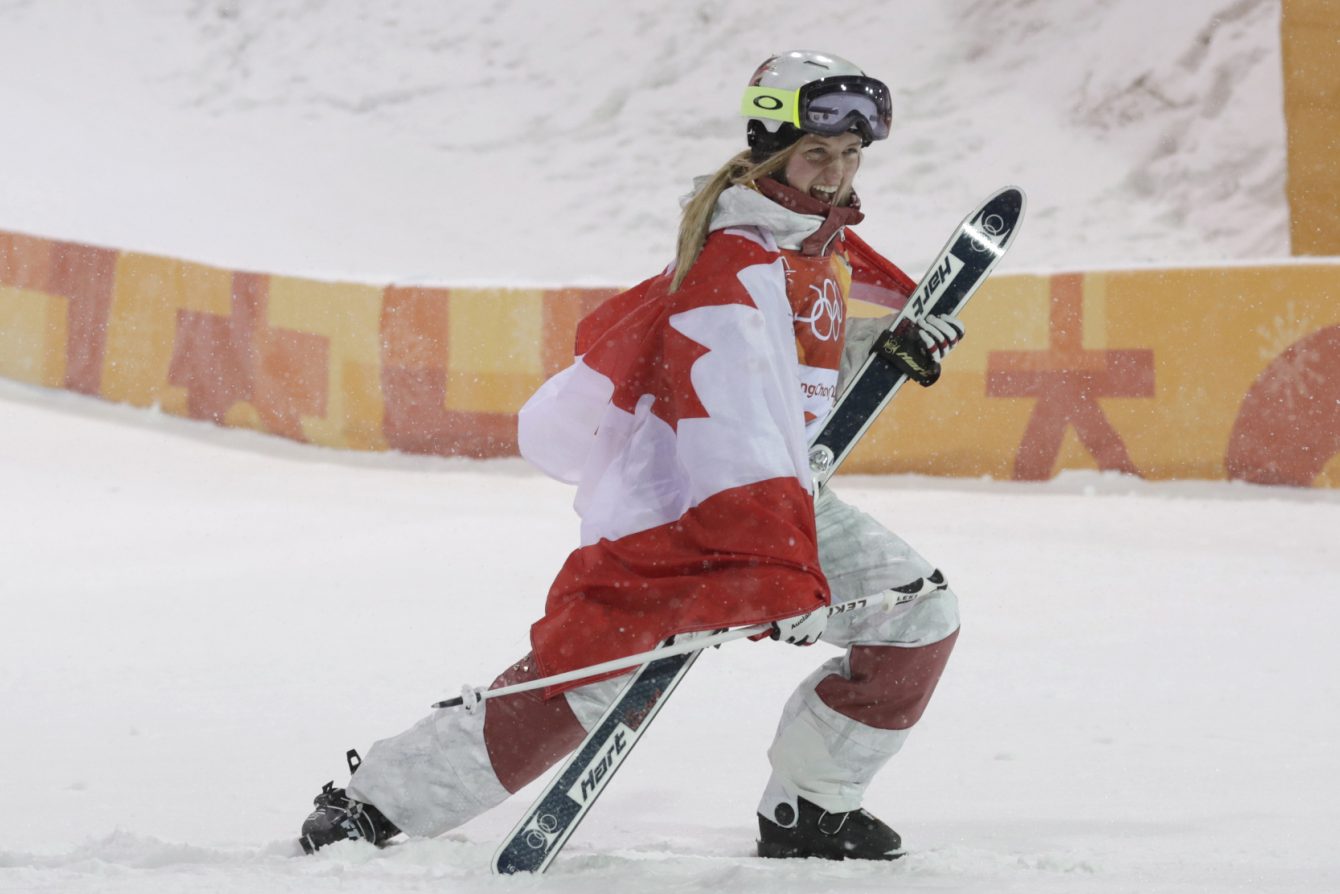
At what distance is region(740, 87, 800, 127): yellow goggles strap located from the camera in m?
2.88

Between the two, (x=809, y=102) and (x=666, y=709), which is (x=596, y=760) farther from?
(x=666, y=709)

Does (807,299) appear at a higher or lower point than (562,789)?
higher

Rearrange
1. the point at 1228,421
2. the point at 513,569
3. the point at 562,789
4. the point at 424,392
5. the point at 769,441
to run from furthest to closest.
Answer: the point at 424,392 < the point at 1228,421 < the point at 513,569 < the point at 562,789 < the point at 769,441

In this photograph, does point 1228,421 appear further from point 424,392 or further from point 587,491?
point 587,491

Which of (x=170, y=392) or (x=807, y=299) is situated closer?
(x=807, y=299)

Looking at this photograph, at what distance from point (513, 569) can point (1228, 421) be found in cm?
313

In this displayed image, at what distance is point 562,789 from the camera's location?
2848 millimetres

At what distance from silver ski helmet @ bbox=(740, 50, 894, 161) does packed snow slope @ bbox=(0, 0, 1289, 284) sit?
28.2 feet

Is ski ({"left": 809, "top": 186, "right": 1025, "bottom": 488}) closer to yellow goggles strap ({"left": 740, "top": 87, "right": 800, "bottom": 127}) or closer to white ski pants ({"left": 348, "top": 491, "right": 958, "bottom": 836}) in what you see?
white ski pants ({"left": 348, "top": 491, "right": 958, "bottom": 836})

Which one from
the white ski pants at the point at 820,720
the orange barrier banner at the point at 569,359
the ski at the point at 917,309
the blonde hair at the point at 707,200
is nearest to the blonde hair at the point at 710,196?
the blonde hair at the point at 707,200

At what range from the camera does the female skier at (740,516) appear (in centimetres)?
267

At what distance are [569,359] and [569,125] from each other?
25.8 feet

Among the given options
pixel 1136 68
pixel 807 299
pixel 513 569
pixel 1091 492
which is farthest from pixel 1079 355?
pixel 1136 68

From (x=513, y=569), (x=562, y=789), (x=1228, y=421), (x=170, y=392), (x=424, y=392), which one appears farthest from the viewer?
(x=170, y=392)
